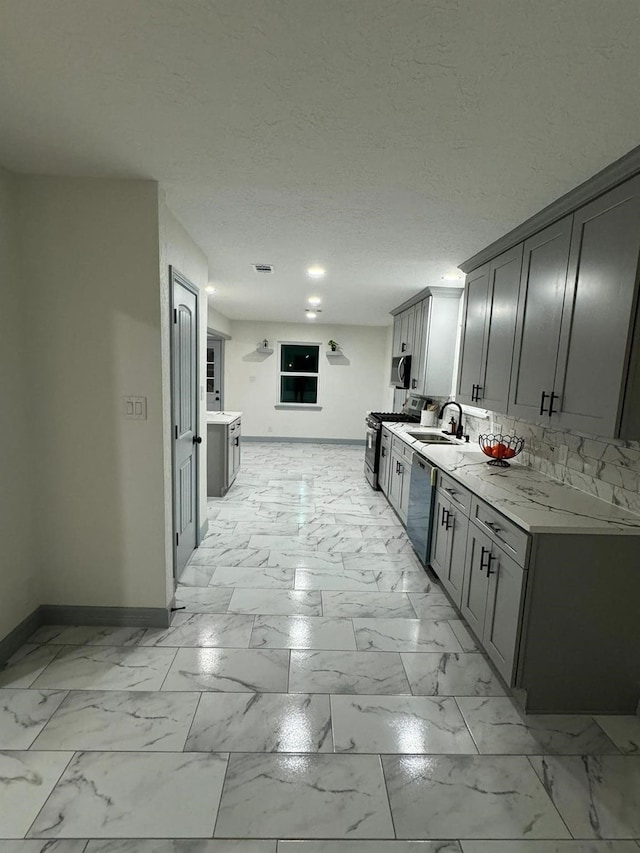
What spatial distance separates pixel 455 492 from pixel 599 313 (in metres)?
1.33

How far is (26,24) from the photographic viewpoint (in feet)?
3.92

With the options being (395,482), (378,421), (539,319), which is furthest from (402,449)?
(539,319)

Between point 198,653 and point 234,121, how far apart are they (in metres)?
2.56

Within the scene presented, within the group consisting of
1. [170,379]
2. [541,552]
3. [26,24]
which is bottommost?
[541,552]

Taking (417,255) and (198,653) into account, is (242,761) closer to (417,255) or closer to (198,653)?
(198,653)

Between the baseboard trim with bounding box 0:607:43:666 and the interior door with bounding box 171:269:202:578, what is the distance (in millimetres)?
816

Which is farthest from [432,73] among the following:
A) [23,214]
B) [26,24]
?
[23,214]

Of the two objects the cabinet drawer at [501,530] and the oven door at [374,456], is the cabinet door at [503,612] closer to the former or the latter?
the cabinet drawer at [501,530]

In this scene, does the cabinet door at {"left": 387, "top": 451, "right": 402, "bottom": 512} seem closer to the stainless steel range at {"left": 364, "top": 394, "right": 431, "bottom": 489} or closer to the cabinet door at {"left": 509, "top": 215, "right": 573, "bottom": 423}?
the stainless steel range at {"left": 364, "top": 394, "right": 431, "bottom": 489}

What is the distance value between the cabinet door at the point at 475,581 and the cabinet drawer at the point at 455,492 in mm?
147

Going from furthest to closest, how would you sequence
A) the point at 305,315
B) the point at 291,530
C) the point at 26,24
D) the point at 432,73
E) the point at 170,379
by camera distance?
the point at 305,315 → the point at 291,530 → the point at 170,379 → the point at 432,73 → the point at 26,24

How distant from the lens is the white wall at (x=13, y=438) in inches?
84.4

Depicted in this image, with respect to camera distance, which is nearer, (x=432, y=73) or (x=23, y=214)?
(x=432, y=73)

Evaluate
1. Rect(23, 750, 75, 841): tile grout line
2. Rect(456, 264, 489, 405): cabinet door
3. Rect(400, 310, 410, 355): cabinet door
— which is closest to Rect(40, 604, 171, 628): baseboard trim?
Rect(23, 750, 75, 841): tile grout line
